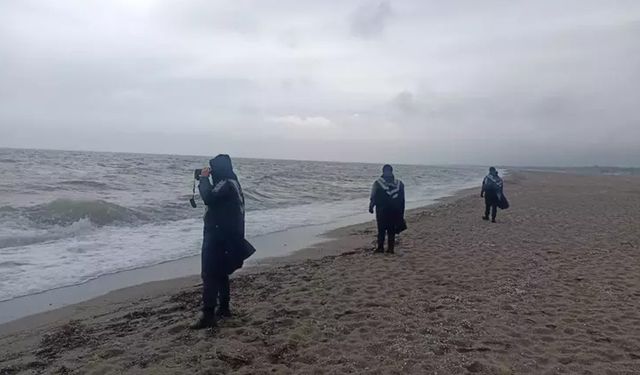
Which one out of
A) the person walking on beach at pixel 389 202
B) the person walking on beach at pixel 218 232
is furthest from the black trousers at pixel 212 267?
the person walking on beach at pixel 389 202

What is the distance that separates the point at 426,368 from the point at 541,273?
16.1ft

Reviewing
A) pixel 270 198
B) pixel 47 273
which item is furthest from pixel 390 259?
pixel 270 198

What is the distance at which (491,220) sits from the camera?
16.5 m

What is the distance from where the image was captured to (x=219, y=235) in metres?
5.80

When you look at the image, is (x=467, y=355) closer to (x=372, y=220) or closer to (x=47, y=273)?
(x=47, y=273)

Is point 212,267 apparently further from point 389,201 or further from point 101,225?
point 101,225

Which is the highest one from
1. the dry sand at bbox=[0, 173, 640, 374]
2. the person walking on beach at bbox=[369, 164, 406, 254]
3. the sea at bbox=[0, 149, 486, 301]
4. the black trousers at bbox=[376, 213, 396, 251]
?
the person walking on beach at bbox=[369, 164, 406, 254]

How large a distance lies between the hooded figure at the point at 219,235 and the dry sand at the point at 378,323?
1.37 ft

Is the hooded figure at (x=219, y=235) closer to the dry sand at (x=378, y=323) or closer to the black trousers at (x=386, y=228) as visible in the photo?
the dry sand at (x=378, y=323)

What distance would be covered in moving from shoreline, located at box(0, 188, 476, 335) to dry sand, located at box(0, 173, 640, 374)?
0.30 meters

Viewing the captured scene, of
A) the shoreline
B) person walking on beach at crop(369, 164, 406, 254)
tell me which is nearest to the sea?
the shoreline

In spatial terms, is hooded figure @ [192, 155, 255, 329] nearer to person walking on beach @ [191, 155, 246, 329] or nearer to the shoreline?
person walking on beach @ [191, 155, 246, 329]

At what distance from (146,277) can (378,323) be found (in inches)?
216

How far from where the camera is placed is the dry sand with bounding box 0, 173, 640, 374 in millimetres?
4699
